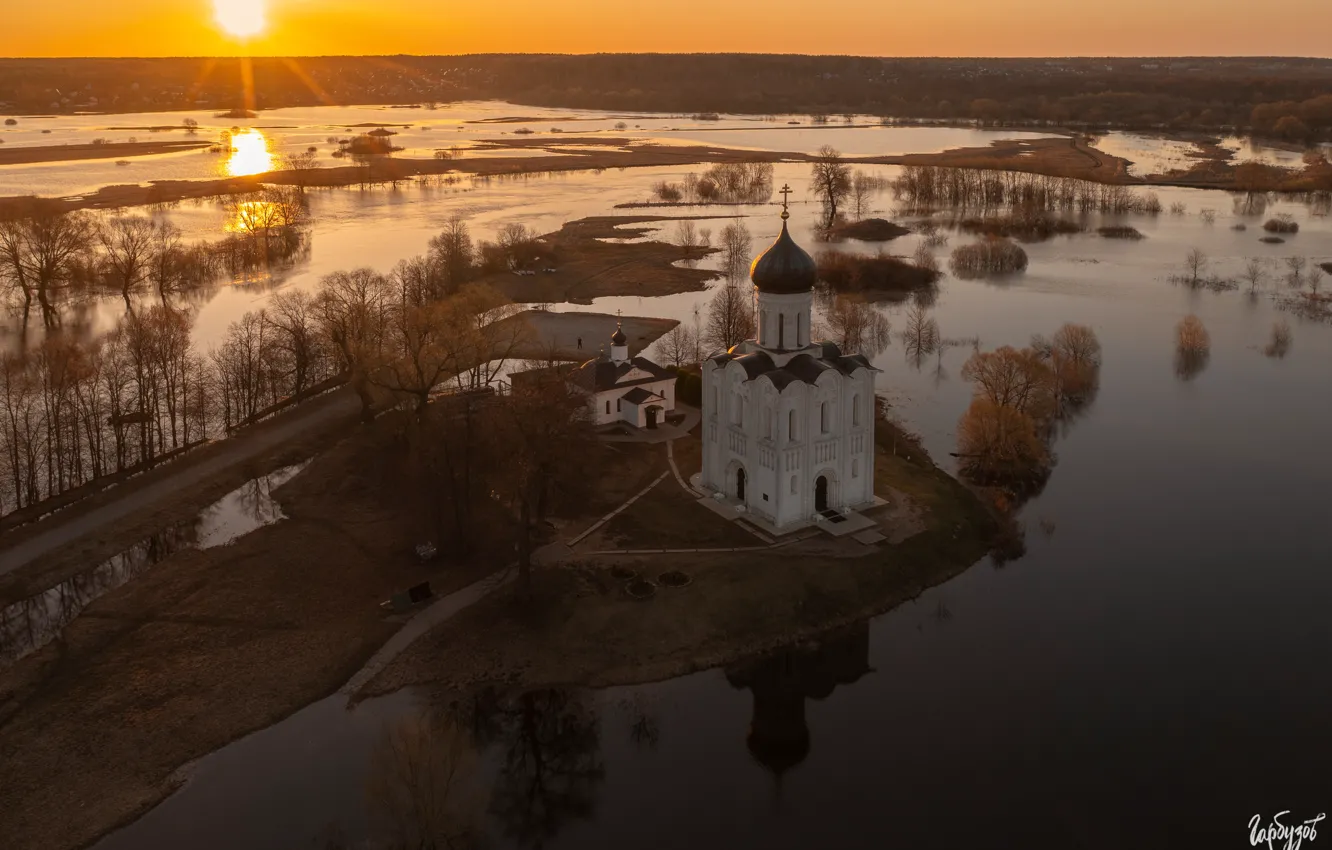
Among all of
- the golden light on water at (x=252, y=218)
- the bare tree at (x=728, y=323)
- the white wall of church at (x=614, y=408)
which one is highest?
the golden light on water at (x=252, y=218)

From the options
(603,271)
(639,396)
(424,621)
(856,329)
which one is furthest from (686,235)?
(424,621)

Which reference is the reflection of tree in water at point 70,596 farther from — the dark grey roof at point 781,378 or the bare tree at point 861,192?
the bare tree at point 861,192

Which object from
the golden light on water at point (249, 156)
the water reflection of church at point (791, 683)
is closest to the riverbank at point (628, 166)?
the golden light on water at point (249, 156)

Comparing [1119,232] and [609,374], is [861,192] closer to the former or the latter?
[1119,232]

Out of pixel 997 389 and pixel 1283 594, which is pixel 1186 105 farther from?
pixel 1283 594

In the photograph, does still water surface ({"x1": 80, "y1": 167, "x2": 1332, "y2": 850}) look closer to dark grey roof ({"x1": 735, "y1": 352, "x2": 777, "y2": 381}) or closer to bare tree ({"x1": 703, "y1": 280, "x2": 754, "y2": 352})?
dark grey roof ({"x1": 735, "y1": 352, "x2": 777, "y2": 381})

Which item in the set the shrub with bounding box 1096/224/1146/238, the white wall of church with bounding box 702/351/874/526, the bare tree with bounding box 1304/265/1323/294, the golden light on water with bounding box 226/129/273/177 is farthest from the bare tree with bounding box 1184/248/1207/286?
the golden light on water with bounding box 226/129/273/177

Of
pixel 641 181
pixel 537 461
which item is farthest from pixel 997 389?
pixel 641 181
